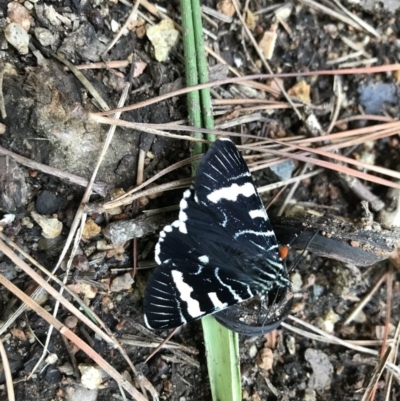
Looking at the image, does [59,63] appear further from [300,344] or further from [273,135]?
[300,344]

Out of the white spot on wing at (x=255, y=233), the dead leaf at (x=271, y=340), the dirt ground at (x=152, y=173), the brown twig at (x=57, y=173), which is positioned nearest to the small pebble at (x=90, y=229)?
the dirt ground at (x=152, y=173)

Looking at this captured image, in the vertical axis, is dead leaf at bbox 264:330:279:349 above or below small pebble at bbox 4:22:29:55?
below

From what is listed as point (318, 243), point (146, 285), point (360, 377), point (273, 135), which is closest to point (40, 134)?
point (146, 285)

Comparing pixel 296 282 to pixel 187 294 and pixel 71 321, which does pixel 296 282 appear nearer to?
pixel 187 294

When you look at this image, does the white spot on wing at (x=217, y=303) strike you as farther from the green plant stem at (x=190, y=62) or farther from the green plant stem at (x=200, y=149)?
the green plant stem at (x=190, y=62)

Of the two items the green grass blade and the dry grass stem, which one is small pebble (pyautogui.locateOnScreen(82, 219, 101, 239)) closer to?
the green grass blade

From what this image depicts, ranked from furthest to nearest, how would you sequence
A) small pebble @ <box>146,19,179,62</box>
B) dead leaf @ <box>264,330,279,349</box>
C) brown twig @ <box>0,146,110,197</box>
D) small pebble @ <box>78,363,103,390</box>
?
dead leaf @ <box>264,330,279,349</box>, small pebble @ <box>146,19,179,62</box>, small pebble @ <box>78,363,103,390</box>, brown twig @ <box>0,146,110,197</box>

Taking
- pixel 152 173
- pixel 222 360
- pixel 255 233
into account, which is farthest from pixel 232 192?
pixel 222 360

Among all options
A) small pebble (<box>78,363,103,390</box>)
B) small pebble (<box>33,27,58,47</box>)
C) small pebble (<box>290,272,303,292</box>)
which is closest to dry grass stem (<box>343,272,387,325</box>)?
small pebble (<box>290,272,303,292</box>)
